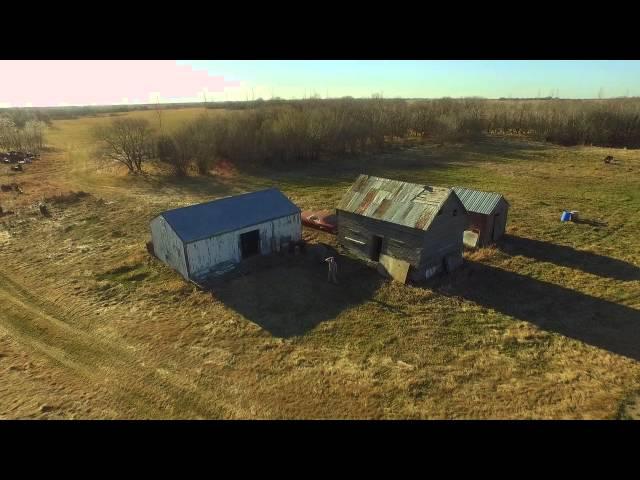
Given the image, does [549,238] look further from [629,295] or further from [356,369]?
[356,369]

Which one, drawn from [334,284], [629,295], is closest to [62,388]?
[334,284]

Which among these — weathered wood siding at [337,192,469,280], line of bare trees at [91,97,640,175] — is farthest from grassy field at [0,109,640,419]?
line of bare trees at [91,97,640,175]

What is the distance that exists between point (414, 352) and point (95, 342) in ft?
41.8

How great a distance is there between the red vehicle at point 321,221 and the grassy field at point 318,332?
95 centimetres

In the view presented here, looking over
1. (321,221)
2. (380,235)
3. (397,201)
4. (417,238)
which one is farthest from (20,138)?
(417,238)

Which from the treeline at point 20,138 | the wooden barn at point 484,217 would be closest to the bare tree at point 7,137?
the treeline at point 20,138

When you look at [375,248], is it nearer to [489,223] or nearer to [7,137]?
[489,223]

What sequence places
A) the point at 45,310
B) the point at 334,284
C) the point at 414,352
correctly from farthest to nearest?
the point at 334,284 < the point at 45,310 < the point at 414,352

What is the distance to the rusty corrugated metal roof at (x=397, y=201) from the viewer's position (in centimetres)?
1938

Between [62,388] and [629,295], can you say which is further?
[629,295]

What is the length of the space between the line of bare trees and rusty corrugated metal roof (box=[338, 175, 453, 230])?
92.4 ft

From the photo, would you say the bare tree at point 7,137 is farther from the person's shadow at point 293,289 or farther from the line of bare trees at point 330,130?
the person's shadow at point 293,289

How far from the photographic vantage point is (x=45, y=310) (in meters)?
18.0

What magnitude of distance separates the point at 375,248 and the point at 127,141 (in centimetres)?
3526
